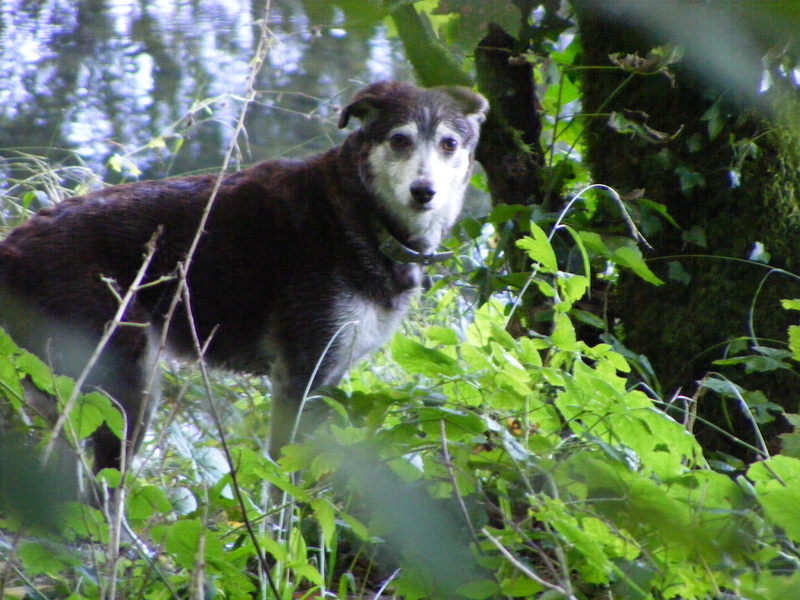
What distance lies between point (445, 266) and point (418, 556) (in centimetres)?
272

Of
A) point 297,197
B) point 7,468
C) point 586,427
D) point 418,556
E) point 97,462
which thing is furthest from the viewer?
point 297,197

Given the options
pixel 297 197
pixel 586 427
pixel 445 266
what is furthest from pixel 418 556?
pixel 445 266

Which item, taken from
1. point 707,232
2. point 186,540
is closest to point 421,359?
point 186,540

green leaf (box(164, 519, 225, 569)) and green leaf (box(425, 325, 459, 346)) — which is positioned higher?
green leaf (box(425, 325, 459, 346))

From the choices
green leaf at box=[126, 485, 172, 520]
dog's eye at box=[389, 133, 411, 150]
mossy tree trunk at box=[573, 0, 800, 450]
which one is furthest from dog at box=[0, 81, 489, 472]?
green leaf at box=[126, 485, 172, 520]

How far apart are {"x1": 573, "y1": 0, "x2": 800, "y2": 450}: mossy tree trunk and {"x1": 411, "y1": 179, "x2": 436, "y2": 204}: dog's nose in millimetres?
691

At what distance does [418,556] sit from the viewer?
786 millimetres

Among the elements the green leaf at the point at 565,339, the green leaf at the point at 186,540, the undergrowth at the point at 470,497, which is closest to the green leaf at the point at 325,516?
the undergrowth at the point at 470,497

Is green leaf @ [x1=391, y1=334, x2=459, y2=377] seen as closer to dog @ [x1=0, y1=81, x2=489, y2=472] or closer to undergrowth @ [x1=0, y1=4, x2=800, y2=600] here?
undergrowth @ [x1=0, y1=4, x2=800, y2=600]

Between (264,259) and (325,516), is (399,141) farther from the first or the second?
(325,516)

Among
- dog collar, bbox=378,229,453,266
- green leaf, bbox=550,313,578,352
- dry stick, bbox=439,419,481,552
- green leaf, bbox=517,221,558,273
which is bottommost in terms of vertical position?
dog collar, bbox=378,229,453,266

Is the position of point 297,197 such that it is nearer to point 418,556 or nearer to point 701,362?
point 701,362

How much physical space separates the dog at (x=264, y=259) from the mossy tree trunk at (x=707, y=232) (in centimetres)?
70

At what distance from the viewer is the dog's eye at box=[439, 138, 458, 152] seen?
3.24 meters
